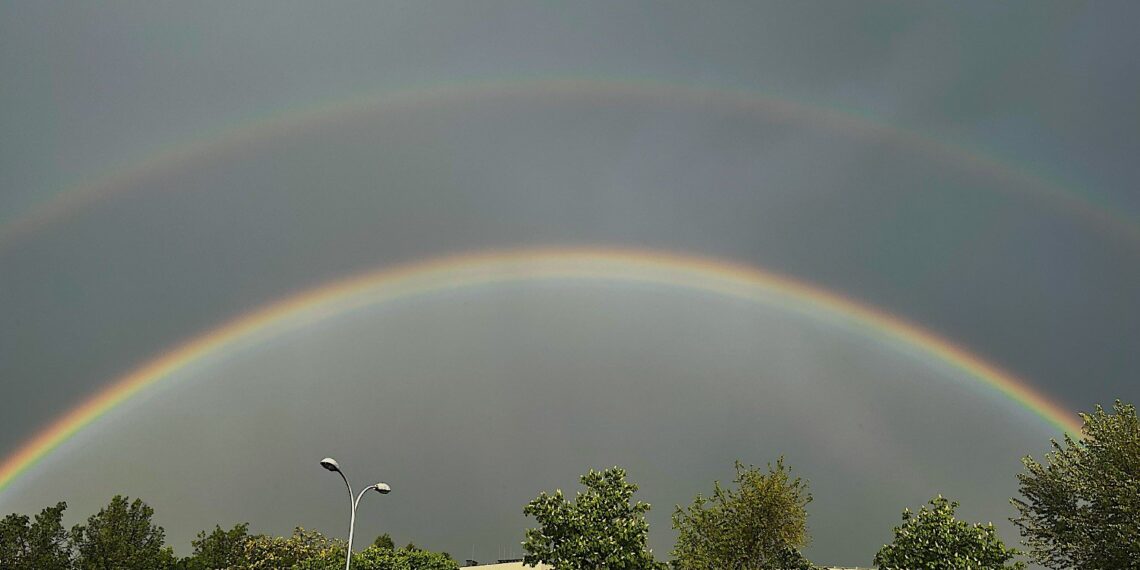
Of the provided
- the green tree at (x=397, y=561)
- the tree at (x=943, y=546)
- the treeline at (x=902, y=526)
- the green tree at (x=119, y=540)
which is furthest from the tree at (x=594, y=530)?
the green tree at (x=119, y=540)

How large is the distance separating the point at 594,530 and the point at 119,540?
166 feet

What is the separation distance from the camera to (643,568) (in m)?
39.0

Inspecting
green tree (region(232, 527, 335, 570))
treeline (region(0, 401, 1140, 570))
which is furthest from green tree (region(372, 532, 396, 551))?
treeline (region(0, 401, 1140, 570))

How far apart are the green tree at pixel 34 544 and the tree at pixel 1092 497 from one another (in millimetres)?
75072

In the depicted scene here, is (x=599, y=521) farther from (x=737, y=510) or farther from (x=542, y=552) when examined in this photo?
(x=737, y=510)

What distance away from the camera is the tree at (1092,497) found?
3612cm

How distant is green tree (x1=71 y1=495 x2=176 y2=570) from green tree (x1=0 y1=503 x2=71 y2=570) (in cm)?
132

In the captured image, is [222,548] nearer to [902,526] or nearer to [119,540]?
[119,540]

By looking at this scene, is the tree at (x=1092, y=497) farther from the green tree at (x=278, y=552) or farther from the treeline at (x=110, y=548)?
the green tree at (x=278, y=552)

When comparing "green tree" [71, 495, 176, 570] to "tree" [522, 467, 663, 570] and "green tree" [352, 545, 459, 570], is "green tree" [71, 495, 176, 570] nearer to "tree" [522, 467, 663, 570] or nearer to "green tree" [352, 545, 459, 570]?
"green tree" [352, 545, 459, 570]

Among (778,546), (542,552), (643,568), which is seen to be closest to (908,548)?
(778,546)

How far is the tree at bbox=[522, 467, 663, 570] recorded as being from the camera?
38.4m

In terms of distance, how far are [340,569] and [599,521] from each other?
29956 millimetres

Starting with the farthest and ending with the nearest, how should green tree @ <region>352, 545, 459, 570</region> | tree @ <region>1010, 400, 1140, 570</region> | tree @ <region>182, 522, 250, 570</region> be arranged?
tree @ <region>182, 522, 250, 570</region> → green tree @ <region>352, 545, 459, 570</region> → tree @ <region>1010, 400, 1140, 570</region>
